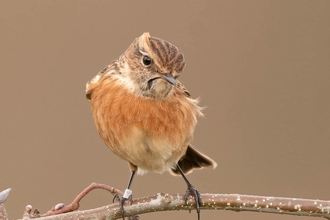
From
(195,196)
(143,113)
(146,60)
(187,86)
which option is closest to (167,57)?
(146,60)

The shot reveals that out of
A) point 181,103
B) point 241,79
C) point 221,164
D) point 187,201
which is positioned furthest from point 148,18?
point 187,201

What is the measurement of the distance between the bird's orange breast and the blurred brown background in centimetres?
167

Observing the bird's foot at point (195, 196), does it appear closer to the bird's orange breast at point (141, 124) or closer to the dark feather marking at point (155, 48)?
the bird's orange breast at point (141, 124)

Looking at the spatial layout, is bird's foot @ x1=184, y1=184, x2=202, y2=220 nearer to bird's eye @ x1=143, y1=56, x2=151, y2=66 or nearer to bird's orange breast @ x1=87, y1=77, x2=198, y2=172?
bird's orange breast @ x1=87, y1=77, x2=198, y2=172

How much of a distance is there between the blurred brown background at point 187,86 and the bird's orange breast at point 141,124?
167cm

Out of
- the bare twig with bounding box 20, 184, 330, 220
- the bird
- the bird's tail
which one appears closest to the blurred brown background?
the bird's tail

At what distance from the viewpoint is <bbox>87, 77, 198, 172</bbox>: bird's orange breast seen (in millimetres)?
4098

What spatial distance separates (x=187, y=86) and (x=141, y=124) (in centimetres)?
217

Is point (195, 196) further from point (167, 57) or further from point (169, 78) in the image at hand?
point (167, 57)

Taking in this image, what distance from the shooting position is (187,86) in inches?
245

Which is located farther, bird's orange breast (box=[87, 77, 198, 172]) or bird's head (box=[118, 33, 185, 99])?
bird's orange breast (box=[87, 77, 198, 172])

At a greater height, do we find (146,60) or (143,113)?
(146,60)

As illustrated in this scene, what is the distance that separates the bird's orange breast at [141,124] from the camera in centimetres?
410

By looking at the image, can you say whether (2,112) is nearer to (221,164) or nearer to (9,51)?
(9,51)
